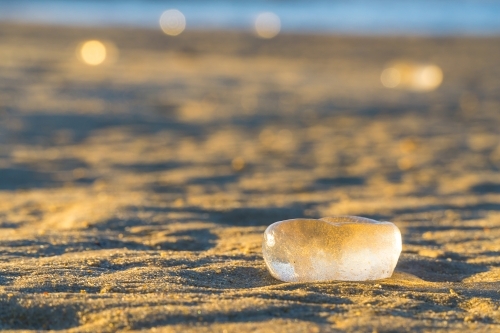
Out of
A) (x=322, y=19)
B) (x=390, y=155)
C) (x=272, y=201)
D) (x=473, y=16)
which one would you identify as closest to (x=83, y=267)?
(x=272, y=201)

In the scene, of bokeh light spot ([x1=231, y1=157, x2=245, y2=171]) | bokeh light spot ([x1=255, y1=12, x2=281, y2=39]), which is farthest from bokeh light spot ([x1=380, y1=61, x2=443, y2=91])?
bokeh light spot ([x1=255, y1=12, x2=281, y2=39])

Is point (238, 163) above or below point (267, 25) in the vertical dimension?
below

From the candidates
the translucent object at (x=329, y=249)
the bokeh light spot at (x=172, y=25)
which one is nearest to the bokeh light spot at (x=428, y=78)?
the bokeh light spot at (x=172, y=25)

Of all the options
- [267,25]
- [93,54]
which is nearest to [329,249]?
[93,54]

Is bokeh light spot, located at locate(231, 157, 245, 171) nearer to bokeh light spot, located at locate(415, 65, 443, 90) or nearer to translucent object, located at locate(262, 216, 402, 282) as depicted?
translucent object, located at locate(262, 216, 402, 282)

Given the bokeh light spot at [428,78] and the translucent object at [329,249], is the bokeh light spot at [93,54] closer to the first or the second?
the bokeh light spot at [428,78]

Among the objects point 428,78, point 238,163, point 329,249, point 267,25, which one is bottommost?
point 329,249

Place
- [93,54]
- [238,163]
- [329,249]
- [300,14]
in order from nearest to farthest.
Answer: [329,249] < [238,163] < [93,54] < [300,14]

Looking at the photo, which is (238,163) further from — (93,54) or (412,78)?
(93,54)
